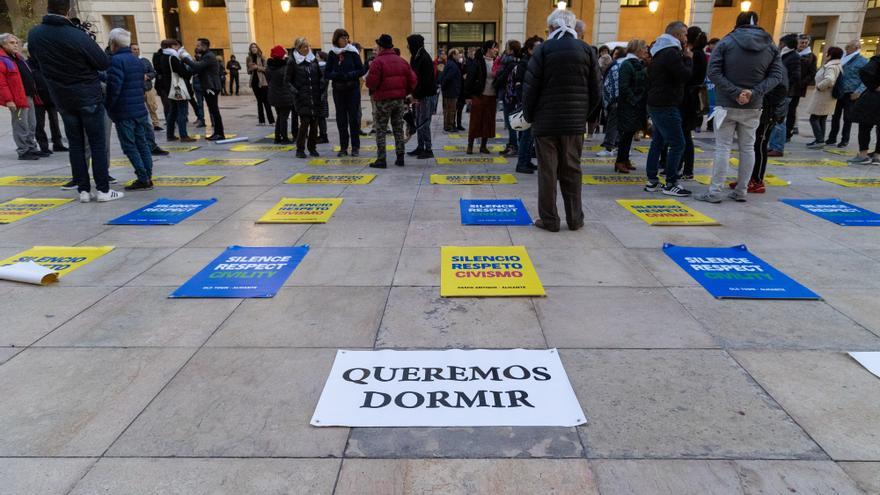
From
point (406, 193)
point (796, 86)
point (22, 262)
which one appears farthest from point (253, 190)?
point (796, 86)

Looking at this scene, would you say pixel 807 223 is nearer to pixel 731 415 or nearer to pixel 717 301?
pixel 717 301

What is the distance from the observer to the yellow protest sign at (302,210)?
616 centimetres

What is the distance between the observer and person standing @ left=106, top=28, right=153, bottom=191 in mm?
7211

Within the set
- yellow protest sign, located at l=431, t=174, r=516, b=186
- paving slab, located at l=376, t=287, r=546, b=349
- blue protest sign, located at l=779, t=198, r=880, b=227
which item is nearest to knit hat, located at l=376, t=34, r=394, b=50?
yellow protest sign, located at l=431, t=174, r=516, b=186

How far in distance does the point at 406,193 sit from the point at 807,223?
4783mm

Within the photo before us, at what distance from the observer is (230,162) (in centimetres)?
1000

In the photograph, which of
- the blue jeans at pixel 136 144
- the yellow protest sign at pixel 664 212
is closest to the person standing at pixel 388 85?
the blue jeans at pixel 136 144

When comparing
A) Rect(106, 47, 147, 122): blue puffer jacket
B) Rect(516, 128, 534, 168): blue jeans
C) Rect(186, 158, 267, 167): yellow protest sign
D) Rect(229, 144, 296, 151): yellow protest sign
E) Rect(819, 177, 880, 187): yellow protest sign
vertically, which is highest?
Rect(106, 47, 147, 122): blue puffer jacket

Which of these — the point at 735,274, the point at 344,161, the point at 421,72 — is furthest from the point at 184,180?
the point at 735,274

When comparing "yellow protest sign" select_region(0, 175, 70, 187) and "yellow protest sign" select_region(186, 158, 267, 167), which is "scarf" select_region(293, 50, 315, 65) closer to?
→ "yellow protest sign" select_region(186, 158, 267, 167)

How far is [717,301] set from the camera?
13.0 feet

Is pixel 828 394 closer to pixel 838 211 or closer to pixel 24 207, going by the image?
pixel 838 211

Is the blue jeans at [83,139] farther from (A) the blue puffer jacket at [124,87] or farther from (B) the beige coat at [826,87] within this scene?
(B) the beige coat at [826,87]

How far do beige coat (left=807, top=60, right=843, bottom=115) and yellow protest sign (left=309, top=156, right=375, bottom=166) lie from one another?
8794 millimetres
